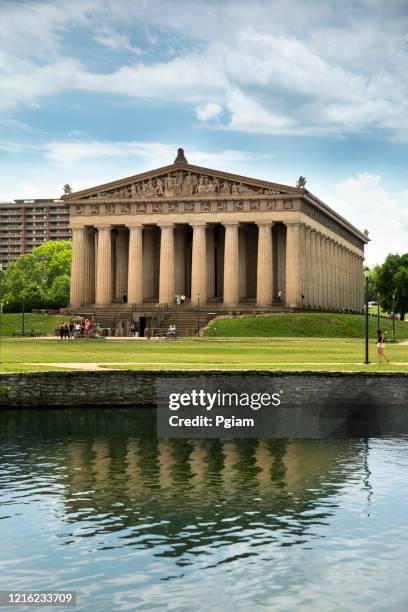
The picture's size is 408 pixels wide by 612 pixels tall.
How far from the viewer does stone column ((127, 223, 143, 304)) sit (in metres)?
131

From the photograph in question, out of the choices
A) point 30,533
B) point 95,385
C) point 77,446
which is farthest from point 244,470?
point 95,385

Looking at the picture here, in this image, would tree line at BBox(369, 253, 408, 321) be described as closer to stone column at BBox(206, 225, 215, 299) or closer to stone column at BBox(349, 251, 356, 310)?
stone column at BBox(349, 251, 356, 310)

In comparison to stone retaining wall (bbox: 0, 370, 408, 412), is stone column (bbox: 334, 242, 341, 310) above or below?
above

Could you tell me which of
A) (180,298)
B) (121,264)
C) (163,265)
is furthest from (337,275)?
(180,298)

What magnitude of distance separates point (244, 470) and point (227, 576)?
11.5 meters

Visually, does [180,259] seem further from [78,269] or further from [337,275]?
[337,275]

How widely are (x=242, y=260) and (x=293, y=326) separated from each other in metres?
31.9

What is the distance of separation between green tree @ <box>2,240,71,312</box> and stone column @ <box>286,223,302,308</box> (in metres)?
59.9

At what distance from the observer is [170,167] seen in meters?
128

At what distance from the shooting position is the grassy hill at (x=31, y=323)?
106 m

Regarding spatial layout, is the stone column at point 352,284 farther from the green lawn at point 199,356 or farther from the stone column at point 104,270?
the green lawn at point 199,356

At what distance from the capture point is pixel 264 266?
127 metres

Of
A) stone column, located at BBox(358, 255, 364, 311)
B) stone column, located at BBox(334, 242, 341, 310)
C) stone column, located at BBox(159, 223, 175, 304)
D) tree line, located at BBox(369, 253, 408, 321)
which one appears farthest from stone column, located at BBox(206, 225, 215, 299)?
stone column, located at BBox(358, 255, 364, 311)

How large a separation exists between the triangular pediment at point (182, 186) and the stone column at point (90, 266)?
6155 millimetres
